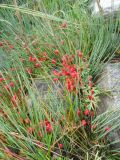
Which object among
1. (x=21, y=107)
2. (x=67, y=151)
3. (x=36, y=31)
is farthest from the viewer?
(x=36, y=31)

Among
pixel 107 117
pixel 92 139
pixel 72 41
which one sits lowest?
pixel 92 139

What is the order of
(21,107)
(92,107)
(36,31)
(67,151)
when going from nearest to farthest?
(67,151), (92,107), (21,107), (36,31)

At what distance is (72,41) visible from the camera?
7.74 feet

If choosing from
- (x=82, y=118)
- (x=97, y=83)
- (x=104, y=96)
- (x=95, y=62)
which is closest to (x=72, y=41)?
(x=95, y=62)

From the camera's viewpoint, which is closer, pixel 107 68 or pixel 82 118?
pixel 82 118

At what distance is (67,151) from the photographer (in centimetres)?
165

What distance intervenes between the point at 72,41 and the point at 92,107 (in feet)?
2.39

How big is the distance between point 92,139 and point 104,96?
0.32 m

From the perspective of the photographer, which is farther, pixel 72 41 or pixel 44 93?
pixel 72 41

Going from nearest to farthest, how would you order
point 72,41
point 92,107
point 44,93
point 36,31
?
point 92,107 → point 44,93 → point 72,41 → point 36,31

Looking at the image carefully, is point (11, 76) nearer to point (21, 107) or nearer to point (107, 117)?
point (21, 107)

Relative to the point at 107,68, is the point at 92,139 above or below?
below

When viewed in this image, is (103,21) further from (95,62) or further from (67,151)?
(67,151)

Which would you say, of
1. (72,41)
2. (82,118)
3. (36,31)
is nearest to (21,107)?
(82,118)
